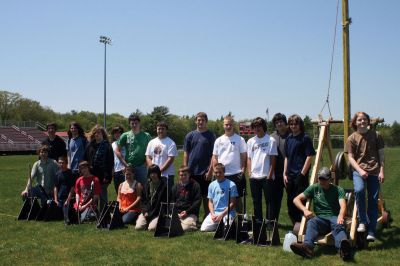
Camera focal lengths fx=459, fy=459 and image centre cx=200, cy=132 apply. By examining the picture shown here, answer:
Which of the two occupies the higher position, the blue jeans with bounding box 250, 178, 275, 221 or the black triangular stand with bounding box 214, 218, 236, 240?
the blue jeans with bounding box 250, 178, 275, 221

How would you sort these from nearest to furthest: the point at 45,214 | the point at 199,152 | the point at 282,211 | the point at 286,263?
the point at 286,263
the point at 199,152
the point at 45,214
the point at 282,211

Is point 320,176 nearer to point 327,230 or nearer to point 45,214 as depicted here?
point 327,230

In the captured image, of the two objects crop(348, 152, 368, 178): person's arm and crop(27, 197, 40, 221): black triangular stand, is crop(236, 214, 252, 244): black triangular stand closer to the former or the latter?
crop(348, 152, 368, 178): person's arm

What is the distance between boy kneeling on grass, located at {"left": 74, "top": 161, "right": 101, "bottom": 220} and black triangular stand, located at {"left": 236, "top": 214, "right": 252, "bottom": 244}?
10.1ft

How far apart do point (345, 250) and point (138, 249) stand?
2.85m

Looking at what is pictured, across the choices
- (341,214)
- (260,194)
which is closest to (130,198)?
(260,194)

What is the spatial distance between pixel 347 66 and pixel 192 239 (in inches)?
153

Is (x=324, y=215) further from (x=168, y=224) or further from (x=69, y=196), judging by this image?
(x=69, y=196)

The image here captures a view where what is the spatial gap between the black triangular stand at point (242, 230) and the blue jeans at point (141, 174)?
111 inches

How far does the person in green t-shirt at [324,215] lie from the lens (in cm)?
597

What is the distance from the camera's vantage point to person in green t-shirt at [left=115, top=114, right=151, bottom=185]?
916cm

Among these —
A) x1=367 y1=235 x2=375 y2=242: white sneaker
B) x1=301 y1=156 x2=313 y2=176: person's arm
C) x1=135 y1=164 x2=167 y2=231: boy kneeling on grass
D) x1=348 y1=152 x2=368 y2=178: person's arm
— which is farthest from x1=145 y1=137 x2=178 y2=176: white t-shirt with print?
x1=367 y1=235 x2=375 y2=242: white sneaker

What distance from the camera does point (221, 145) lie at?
808cm

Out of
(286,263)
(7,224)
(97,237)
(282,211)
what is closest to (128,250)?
(97,237)
